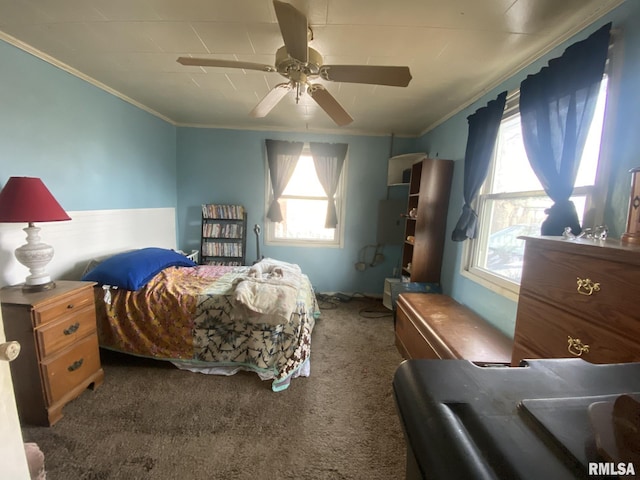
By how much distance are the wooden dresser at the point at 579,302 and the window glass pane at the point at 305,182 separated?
9.86ft

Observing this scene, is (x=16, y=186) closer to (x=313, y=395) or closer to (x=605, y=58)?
(x=313, y=395)

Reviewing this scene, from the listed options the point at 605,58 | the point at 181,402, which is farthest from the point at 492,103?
the point at 181,402

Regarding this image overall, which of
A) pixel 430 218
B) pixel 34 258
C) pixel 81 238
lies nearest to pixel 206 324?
pixel 34 258

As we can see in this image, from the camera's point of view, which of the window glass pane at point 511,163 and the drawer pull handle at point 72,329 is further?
the window glass pane at point 511,163

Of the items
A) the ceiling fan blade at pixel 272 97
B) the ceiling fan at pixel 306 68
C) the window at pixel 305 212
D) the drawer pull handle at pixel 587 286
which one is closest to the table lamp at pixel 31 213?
the ceiling fan at pixel 306 68

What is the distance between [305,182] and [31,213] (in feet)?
9.32

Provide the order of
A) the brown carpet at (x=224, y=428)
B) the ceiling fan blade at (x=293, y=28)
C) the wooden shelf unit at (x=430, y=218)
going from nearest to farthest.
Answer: the ceiling fan blade at (x=293, y=28) < the brown carpet at (x=224, y=428) < the wooden shelf unit at (x=430, y=218)

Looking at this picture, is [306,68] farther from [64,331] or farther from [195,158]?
[195,158]

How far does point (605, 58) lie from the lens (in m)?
1.27

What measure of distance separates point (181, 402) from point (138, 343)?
0.67 metres

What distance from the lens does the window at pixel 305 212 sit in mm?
3824

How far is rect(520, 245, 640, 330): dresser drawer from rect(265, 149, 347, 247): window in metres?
2.89

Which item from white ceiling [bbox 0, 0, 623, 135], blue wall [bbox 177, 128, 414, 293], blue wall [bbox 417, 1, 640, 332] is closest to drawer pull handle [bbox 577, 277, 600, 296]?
blue wall [bbox 417, 1, 640, 332]

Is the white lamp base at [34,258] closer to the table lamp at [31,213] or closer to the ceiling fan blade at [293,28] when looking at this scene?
the table lamp at [31,213]
